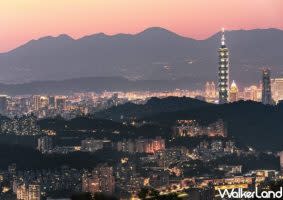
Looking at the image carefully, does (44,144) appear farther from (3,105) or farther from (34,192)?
(3,105)

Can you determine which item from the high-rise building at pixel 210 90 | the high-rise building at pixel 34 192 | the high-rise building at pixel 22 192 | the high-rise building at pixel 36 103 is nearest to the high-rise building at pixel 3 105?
the high-rise building at pixel 36 103

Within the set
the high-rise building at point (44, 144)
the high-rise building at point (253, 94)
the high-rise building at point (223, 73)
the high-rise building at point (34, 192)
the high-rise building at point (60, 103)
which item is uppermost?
the high-rise building at point (223, 73)

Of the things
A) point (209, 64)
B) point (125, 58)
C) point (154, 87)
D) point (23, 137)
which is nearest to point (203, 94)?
point (154, 87)

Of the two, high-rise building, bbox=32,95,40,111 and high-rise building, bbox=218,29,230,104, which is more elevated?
high-rise building, bbox=218,29,230,104

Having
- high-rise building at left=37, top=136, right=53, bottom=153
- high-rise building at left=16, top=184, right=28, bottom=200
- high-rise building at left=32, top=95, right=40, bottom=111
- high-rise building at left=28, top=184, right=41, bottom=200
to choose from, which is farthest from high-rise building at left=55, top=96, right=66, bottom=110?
high-rise building at left=16, top=184, right=28, bottom=200

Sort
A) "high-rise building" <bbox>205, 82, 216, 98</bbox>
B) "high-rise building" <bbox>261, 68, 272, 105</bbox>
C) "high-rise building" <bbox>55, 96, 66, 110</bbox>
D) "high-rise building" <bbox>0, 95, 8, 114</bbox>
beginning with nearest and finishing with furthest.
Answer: "high-rise building" <bbox>55, 96, 66, 110</bbox> → "high-rise building" <bbox>0, 95, 8, 114</bbox> → "high-rise building" <bbox>261, 68, 272, 105</bbox> → "high-rise building" <bbox>205, 82, 216, 98</bbox>

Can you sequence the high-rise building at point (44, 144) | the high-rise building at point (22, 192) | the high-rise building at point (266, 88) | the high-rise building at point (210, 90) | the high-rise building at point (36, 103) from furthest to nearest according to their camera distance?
the high-rise building at point (210, 90), the high-rise building at point (266, 88), the high-rise building at point (36, 103), the high-rise building at point (44, 144), the high-rise building at point (22, 192)

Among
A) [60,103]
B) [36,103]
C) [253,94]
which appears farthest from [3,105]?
[253,94]

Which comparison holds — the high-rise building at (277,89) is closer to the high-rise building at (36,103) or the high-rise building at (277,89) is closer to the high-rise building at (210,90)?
the high-rise building at (210,90)

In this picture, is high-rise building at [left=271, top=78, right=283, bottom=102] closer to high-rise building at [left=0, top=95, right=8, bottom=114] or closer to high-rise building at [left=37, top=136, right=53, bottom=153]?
high-rise building at [left=0, top=95, right=8, bottom=114]

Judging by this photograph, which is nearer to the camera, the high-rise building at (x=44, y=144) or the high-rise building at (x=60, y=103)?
the high-rise building at (x=44, y=144)
